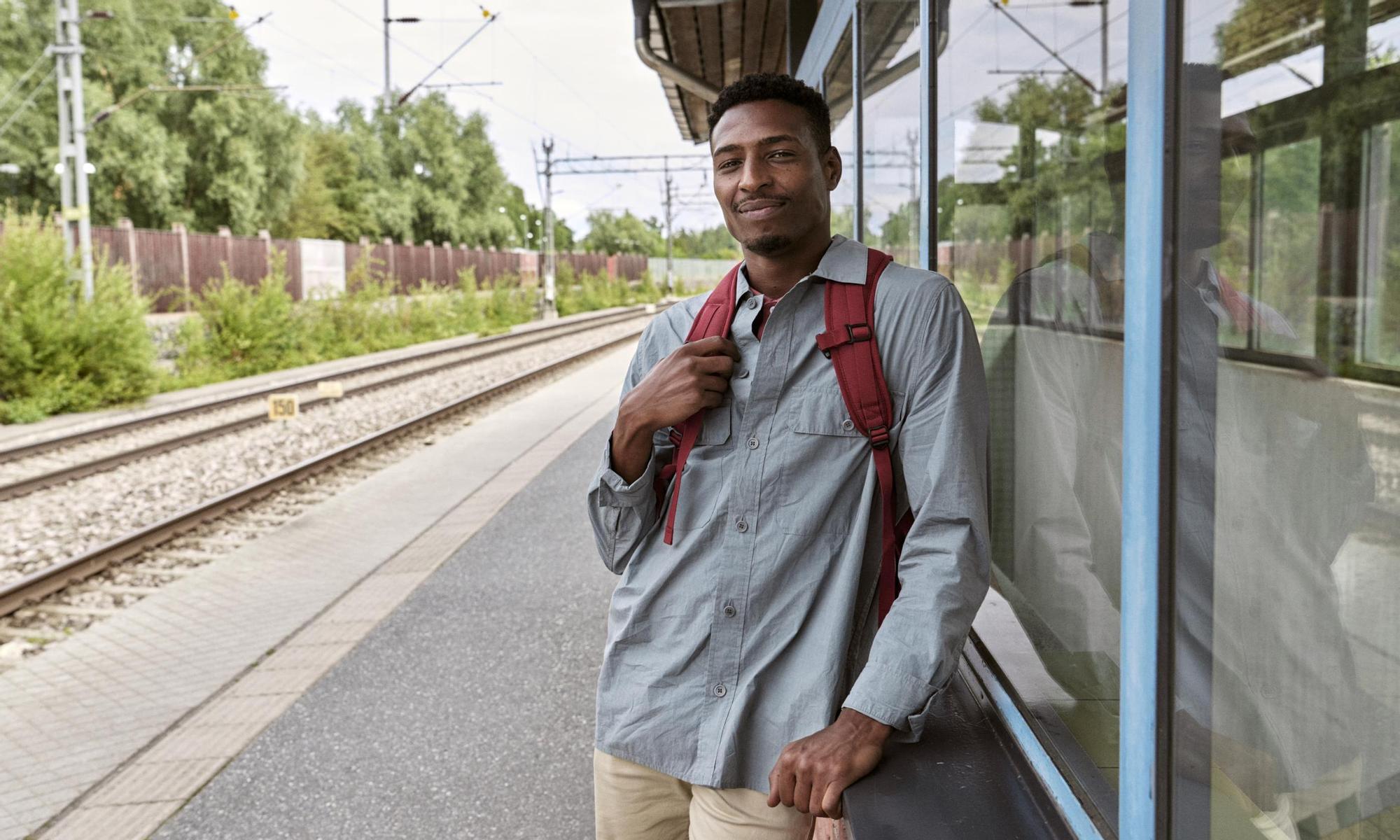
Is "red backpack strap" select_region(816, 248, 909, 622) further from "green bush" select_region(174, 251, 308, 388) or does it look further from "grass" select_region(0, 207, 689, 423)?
"green bush" select_region(174, 251, 308, 388)

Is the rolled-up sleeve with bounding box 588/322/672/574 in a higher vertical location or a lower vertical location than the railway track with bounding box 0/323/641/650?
higher

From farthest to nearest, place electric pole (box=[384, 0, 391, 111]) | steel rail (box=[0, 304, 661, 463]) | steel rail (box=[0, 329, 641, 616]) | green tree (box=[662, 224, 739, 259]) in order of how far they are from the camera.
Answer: green tree (box=[662, 224, 739, 259])
electric pole (box=[384, 0, 391, 111])
steel rail (box=[0, 304, 661, 463])
steel rail (box=[0, 329, 641, 616])

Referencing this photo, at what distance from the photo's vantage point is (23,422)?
14.3m

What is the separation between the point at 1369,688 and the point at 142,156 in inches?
1765

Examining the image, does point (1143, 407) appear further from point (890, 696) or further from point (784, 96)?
point (784, 96)

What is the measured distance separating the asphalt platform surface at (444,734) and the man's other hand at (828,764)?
86.1 inches

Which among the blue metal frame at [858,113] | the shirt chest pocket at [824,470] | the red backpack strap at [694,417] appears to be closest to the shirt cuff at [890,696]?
the shirt chest pocket at [824,470]

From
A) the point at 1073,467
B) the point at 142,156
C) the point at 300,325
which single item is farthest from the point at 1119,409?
the point at 142,156

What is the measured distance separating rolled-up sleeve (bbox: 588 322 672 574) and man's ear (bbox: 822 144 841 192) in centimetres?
41

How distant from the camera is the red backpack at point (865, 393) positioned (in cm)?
169

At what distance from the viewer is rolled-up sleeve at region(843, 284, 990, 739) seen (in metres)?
1.57

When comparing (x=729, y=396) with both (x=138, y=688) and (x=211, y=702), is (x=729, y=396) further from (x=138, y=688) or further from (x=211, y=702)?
(x=138, y=688)

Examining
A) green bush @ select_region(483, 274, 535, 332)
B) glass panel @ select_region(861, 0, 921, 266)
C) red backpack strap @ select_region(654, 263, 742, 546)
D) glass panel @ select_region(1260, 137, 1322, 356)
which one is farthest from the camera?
green bush @ select_region(483, 274, 535, 332)

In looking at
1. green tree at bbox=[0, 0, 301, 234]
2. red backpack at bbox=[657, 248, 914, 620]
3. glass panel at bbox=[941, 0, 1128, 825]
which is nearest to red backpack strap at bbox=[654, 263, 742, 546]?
red backpack at bbox=[657, 248, 914, 620]
